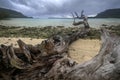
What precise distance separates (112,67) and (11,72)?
2.04 metres

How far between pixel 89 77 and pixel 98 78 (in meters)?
0.17

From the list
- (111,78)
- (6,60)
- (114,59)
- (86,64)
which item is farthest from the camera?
(6,60)

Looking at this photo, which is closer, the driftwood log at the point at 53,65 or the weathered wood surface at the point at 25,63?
the driftwood log at the point at 53,65

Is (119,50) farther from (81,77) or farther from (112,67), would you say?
(81,77)

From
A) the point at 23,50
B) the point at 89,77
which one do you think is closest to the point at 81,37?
the point at 23,50

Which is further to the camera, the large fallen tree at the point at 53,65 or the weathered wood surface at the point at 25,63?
the weathered wood surface at the point at 25,63

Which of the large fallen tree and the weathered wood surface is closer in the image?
the large fallen tree

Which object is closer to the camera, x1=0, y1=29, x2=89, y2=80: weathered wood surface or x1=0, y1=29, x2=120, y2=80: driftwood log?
x1=0, y1=29, x2=120, y2=80: driftwood log

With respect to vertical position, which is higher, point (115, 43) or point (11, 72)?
point (115, 43)

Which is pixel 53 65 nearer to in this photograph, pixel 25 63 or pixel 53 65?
pixel 53 65

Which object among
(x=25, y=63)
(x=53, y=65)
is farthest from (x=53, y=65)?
(x=25, y=63)

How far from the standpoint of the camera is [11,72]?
13.7 ft

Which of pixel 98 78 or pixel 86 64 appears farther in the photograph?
pixel 86 64

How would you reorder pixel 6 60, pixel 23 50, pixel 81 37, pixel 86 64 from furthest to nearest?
pixel 81 37 → pixel 23 50 → pixel 6 60 → pixel 86 64
